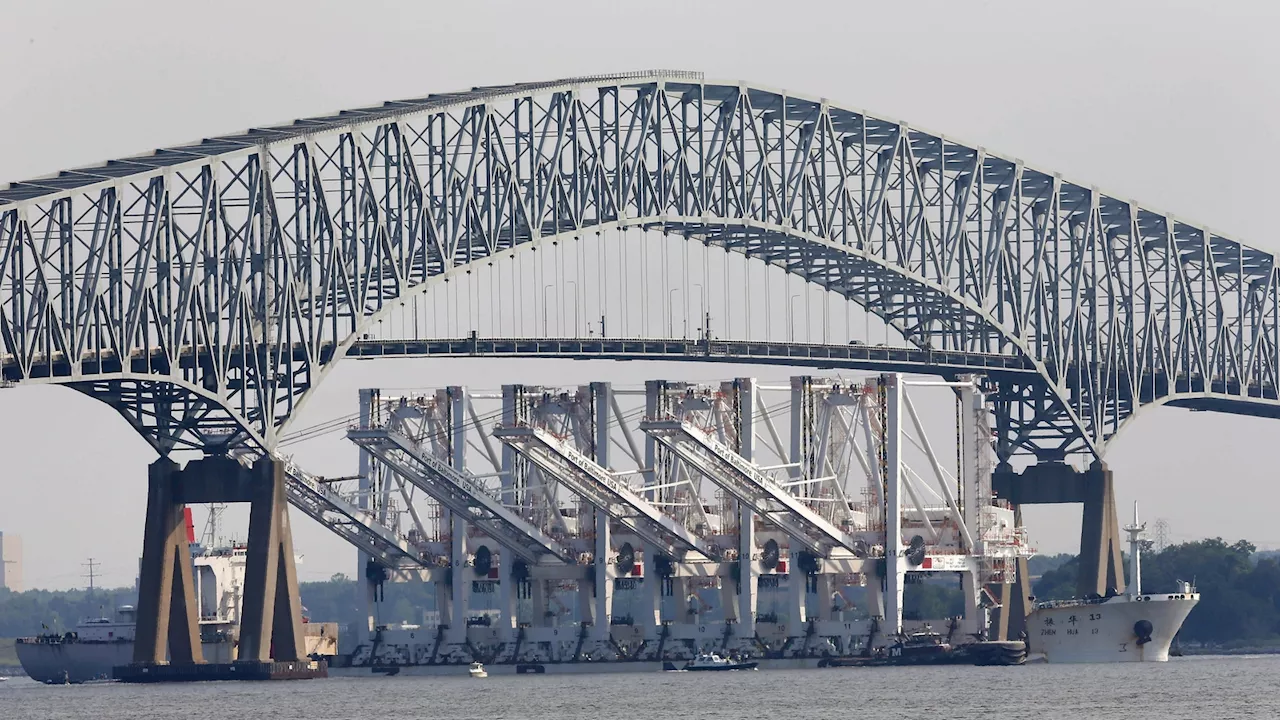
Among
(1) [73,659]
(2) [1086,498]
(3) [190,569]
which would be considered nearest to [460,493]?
(3) [190,569]

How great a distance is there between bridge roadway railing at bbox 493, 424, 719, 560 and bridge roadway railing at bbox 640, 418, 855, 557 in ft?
11.2

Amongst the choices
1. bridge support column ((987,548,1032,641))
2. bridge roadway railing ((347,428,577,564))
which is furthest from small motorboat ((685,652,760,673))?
bridge support column ((987,548,1032,641))

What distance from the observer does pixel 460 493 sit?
164875mm

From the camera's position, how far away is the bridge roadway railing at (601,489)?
158875 mm

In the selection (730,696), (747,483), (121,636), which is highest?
(747,483)

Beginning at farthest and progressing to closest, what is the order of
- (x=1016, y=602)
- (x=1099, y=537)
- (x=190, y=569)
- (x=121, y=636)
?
(x=1099, y=537), (x=1016, y=602), (x=121, y=636), (x=190, y=569)

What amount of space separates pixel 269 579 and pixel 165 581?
4463 mm

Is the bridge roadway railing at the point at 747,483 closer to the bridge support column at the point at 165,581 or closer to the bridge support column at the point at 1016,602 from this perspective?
the bridge support column at the point at 1016,602

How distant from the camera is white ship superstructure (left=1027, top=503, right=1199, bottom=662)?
161 m

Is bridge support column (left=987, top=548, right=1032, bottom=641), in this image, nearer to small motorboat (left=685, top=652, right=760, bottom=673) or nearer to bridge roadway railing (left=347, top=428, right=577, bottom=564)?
small motorboat (left=685, top=652, right=760, bottom=673)

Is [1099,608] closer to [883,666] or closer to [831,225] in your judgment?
[883,666]

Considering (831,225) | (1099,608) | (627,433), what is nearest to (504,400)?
(627,433)

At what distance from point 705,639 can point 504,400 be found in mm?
15502

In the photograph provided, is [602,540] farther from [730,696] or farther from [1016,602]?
[730,696]
